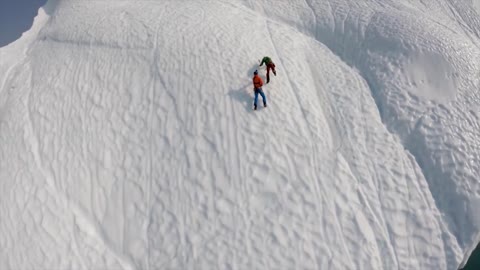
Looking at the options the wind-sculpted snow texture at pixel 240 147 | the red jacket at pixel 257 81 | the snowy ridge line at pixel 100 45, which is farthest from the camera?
the snowy ridge line at pixel 100 45

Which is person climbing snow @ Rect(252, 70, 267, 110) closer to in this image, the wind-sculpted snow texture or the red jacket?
the red jacket

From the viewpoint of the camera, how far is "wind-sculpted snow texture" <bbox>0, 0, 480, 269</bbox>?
5684 mm

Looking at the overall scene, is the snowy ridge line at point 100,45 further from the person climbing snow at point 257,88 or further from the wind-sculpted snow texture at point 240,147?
the person climbing snow at point 257,88

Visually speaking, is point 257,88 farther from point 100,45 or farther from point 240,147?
point 100,45

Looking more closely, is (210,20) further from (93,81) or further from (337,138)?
(337,138)

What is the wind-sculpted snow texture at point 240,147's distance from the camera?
5.68m

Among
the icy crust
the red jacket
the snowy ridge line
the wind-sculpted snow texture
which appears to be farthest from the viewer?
the snowy ridge line

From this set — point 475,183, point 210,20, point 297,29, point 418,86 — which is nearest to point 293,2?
point 297,29

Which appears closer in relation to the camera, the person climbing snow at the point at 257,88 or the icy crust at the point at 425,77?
the icy crust at the point at 425,77

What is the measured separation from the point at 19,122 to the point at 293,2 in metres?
9.17

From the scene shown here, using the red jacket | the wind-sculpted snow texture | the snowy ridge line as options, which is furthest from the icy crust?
the snowy ridge line

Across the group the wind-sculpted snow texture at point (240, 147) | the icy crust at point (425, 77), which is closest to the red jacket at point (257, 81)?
the wind-sculpted snow texture at point (240, 147)

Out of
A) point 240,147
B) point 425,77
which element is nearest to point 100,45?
point 240,147

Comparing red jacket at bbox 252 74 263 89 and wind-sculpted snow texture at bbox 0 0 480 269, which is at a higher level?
red jacket at bbox 252 74 263 89
